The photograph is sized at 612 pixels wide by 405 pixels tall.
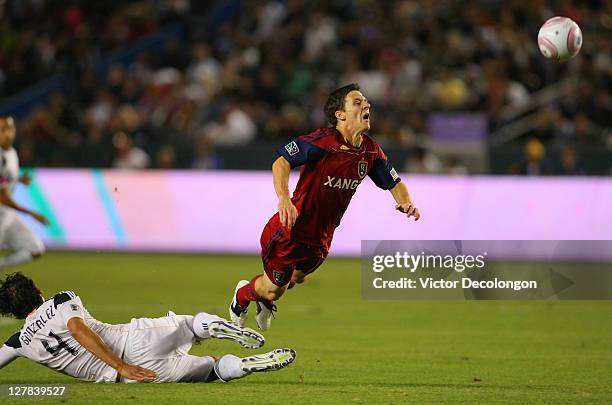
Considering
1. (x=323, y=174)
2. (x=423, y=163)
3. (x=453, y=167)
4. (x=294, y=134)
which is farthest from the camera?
(x=294, y=134)

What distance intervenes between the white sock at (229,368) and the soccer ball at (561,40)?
5.67 metres

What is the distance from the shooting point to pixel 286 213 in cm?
851

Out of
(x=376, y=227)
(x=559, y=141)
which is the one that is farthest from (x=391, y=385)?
(x=559, y=141)

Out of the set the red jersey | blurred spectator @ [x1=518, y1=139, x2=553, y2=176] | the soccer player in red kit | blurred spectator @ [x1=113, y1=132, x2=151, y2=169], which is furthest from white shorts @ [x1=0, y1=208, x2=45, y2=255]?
blurred spectator @ [x1=518, y1=139, x2=553, y2=176]

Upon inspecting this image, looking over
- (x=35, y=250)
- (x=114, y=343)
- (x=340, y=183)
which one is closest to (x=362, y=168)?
(x=340, y=183)

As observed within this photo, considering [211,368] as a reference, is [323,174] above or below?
above

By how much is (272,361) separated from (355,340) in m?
3.56

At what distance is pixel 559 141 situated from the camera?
2139cm

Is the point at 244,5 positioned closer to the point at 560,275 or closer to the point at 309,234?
the point at 560,275

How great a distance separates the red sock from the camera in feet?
32.9

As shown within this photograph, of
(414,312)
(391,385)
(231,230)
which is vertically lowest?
(391,385)

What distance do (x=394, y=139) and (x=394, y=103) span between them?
856 mm

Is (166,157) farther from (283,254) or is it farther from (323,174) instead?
(323,174)

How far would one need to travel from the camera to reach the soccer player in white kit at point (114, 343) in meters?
8.15
